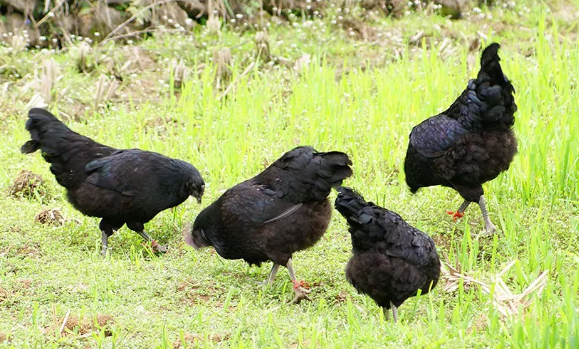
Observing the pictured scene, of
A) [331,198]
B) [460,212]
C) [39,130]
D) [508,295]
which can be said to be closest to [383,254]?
[508,295]

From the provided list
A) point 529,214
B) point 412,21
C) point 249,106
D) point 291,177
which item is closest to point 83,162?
point 291,177

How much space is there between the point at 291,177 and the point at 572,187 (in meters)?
2.42

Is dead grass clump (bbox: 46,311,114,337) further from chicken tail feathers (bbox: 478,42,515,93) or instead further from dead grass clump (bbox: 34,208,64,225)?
chicken tail feathers (bbox: 478,42,515,93)

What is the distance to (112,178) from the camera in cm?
636

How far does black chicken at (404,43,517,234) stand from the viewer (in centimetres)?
580

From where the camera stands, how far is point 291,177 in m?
5.63

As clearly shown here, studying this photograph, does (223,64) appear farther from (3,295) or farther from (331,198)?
(3,295)

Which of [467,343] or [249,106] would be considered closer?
[467,343]

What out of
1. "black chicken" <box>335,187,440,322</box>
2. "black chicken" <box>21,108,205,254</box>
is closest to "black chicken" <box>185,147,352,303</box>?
"black chicken" <box>335,187,440,322</box>

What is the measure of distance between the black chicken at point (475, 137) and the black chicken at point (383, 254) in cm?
125

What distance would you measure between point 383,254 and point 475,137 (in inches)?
62.3

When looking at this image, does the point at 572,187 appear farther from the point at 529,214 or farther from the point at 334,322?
the point at 334,322

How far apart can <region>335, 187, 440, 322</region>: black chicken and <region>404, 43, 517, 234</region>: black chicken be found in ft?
4.10

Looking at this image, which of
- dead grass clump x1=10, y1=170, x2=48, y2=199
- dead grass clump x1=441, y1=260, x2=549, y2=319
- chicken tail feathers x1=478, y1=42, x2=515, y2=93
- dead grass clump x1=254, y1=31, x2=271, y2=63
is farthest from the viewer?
dead grass clump x1=254, y1=31, x2=271, y2=63
